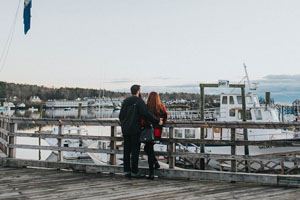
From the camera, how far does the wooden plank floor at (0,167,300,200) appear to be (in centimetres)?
537

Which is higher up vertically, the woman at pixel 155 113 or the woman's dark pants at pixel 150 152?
the woman at pixel 155 113

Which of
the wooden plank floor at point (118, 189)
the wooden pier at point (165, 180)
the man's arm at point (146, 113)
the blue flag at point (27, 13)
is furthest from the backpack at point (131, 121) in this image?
A: the blue flag at point (27, 13)

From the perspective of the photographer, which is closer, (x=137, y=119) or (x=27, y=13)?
(x=137, y=119)

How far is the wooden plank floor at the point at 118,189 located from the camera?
537cm

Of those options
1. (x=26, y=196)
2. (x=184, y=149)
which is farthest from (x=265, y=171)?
(x=26, y=196)

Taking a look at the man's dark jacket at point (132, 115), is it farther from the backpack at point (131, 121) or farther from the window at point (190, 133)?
the window at point (190, 133)

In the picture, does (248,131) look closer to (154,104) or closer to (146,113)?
(154,104)

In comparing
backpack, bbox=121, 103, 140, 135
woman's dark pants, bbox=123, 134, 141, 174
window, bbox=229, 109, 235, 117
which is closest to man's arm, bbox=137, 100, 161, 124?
backpack, bbox=121, 103, 140, 135

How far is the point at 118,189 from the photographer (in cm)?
583

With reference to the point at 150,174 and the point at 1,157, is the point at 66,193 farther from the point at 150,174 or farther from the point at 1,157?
the point at 1,157

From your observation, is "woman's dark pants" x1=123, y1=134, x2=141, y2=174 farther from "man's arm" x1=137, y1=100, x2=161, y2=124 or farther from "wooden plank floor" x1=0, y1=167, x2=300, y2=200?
"man's arm" x1=137, y1=100, x2=161, y2=124

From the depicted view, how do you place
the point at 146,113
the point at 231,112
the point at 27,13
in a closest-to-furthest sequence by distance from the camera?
the point at 146,113
the point at 27,13
the point at 231,112

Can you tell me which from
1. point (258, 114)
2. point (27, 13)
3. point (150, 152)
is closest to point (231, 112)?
point (258, 114)

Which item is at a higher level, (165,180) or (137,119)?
(137,119)
